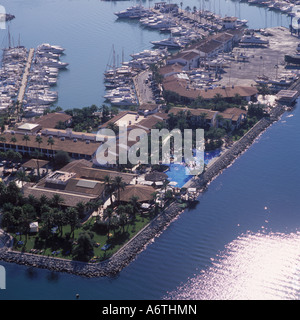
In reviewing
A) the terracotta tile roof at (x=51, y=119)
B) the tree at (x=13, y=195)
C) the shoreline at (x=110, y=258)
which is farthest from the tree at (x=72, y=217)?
the terracotta tile roof at (x=51, y=119)

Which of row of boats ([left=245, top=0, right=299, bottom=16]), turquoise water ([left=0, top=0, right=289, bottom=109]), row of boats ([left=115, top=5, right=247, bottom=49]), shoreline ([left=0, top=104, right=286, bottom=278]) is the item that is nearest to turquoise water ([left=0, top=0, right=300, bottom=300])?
shoreline ([left=0, top=104, right=286, bottom=278])

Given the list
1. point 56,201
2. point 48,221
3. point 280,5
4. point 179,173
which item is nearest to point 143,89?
point 179,173

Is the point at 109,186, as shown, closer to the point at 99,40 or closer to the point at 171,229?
A: the point at 171,229

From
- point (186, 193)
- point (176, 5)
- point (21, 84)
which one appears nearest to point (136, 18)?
point (176, 5)

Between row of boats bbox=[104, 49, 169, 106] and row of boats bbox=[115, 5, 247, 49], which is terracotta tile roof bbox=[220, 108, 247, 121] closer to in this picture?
row of boats bbox=[104, 49, 169, 106]

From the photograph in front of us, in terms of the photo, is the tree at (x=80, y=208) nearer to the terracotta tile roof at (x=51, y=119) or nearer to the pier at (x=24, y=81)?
the terracotta tile roof at (x=51, y=119)

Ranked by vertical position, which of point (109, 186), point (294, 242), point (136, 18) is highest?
point (136, 18)
